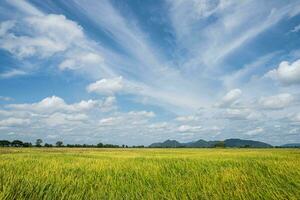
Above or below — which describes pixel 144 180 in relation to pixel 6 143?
below

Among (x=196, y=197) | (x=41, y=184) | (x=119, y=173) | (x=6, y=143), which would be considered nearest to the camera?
(x=196, y=197)

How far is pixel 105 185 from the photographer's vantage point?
649 cm

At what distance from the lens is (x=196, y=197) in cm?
516

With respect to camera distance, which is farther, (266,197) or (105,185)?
(105,185)

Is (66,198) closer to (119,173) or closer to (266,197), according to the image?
(119,173)

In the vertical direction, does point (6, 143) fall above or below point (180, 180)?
above

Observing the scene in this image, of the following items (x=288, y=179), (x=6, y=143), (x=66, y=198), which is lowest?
(x=66, y=198)

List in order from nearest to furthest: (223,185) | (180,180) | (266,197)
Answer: (266,197) < (223,185) < (180,180)

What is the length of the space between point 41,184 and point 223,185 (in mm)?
3658

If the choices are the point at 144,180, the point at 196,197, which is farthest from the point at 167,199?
the point at 144,180

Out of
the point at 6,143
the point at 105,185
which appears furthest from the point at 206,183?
the point at 6,143

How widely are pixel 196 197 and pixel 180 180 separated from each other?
131 centimetres

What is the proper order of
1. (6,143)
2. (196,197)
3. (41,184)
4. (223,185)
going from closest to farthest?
(196,197) < (223,185) < (41,184) < (6,143)

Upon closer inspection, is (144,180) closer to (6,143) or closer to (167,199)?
(167,199)
